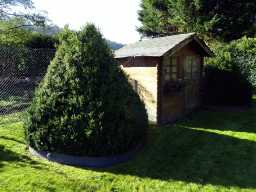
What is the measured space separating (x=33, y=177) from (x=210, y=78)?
389 inches

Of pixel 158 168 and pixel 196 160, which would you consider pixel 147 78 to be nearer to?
pixel 196 160

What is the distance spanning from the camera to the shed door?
879 centimetres

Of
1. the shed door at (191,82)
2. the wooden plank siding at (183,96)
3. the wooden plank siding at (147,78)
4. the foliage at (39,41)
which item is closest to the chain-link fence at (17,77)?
the foliage at (39,41)

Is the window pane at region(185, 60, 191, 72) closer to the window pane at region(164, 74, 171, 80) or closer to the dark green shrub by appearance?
the window pane at region(164, 74, 171, 80)

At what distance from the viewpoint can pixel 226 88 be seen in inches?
387

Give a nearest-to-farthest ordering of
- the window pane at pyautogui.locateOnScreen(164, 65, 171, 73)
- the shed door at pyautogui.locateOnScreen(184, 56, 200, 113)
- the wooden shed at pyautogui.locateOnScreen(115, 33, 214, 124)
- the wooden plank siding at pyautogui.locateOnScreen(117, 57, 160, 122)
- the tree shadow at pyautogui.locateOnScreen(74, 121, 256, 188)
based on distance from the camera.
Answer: the tree shadow at pyautogui.locateOnScreen(74, 121, 256, 188) < the wooden shed at pyautogui.locateOnScreen(115, 33, 214, 124) < the wooden plank siding at pyautogui.locateOnScreen(117, 57, 160, 122) < the window pane at pyautogui.locateOnScreen(164, 65, 171, 73) < the shed door at pyautogui.locateOnScreen(184, 56, 200, 113)

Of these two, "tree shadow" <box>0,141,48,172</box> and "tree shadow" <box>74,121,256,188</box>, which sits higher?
"tree shadow" <box>0,141,48,172</box>

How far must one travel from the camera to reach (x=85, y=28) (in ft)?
15.0

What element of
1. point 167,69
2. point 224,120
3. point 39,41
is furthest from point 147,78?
point 39,41

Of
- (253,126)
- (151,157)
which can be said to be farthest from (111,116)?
(253,126)

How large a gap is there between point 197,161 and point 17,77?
28.5ft

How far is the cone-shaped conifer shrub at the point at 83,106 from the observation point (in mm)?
4074

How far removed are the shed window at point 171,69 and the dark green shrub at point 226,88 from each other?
133 inches

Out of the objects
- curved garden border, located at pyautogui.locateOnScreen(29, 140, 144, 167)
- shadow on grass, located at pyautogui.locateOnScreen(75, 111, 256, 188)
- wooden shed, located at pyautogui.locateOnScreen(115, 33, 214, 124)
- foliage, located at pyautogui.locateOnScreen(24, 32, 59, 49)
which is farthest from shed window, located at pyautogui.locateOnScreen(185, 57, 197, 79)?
foliage, located at pyautogui.locateOnScreen(24, 32, 59, 49)
